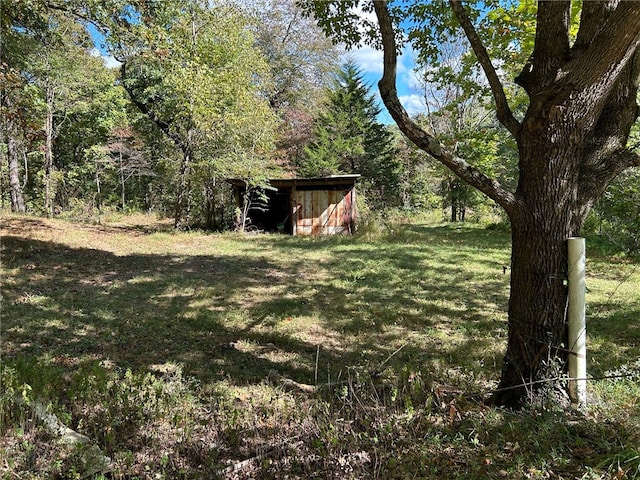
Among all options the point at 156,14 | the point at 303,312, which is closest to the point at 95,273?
the point at 303,312

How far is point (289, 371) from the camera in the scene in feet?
11.6

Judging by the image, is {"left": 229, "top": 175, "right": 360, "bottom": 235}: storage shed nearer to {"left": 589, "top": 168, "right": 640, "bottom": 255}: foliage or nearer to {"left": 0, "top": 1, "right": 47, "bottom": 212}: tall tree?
{"left": 0, "top": 1, "right": 47, "bottom": 212}: tall tree

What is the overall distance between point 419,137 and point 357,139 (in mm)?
20509

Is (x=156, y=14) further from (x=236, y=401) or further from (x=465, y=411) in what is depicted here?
(x=465, y=411)

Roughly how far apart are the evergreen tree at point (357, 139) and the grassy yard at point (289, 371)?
14728 millimetres

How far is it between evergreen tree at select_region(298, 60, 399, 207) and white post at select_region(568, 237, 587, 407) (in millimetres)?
19991

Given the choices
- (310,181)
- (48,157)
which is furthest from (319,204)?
(48,157)

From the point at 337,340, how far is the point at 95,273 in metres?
5.05

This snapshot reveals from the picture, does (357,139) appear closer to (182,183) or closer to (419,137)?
(182,183)

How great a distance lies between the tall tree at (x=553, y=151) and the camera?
1988 mm

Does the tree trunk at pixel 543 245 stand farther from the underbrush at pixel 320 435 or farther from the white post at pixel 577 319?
the underbrush at pixel 320 435

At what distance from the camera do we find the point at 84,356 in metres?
3.59

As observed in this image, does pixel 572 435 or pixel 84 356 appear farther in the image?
pixel 84 356

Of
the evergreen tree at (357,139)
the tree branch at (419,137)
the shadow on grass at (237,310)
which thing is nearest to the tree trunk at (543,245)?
the tree branch at (419,137)
